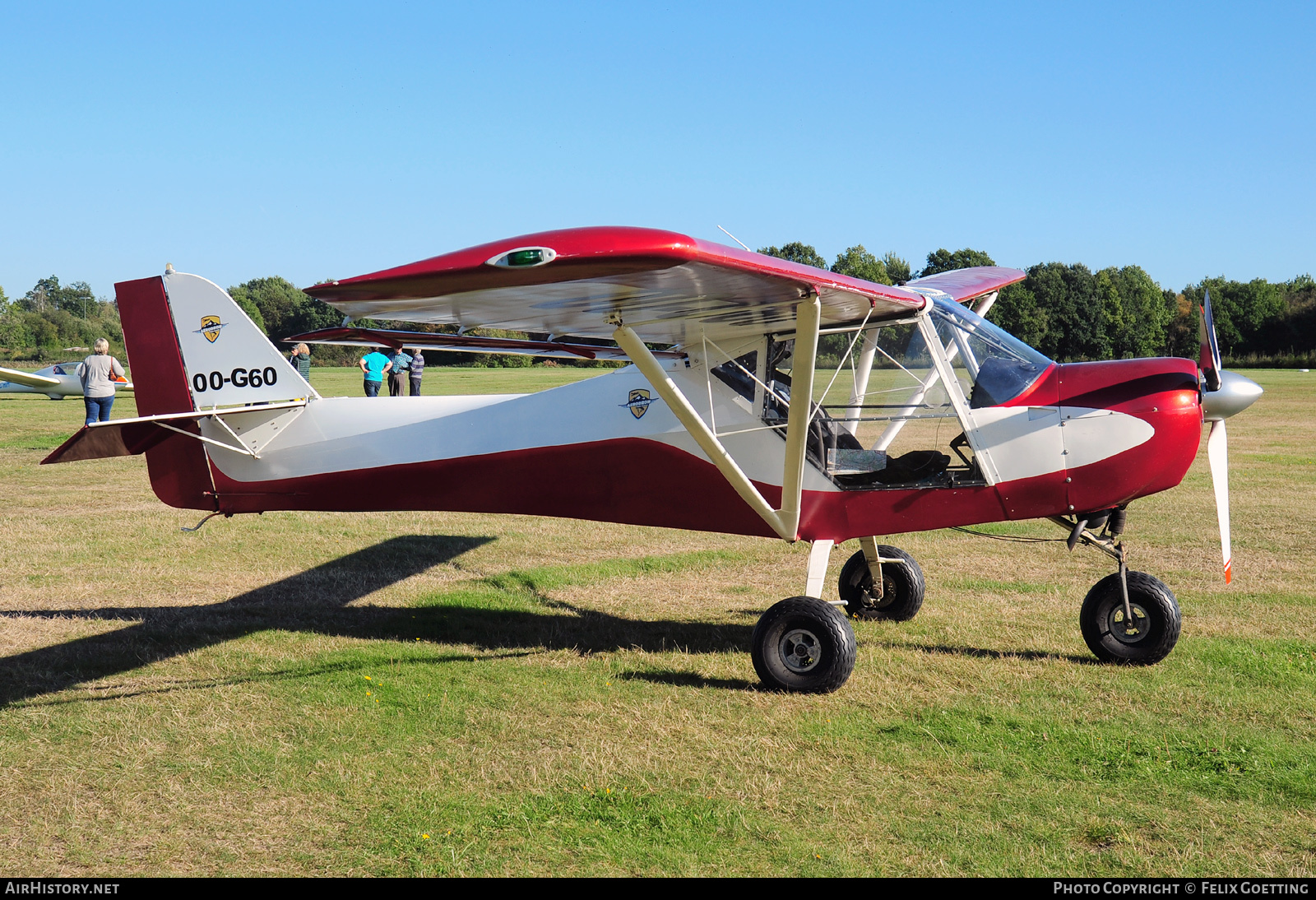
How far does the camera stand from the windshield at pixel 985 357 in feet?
19.0

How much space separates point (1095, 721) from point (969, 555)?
4.46 metres

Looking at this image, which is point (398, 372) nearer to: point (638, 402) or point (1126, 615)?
point (638, 402)

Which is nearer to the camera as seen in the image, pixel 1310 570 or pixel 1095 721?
pixel 1095 721

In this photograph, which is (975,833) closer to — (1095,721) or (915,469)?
(1095,721)

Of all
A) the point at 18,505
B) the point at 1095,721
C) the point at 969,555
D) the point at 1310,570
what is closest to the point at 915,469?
the point at 1095,721

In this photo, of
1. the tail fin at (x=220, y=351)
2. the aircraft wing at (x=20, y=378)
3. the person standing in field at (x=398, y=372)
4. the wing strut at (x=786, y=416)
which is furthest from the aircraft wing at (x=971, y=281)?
the person standing in field at (x=398, y=372)

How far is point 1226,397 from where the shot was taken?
18.3 ft

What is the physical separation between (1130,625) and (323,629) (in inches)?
218

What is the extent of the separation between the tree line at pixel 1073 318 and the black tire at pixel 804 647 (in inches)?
2226

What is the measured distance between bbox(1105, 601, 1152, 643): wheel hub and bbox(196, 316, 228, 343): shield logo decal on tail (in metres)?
6.49

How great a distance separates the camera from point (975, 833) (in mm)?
3717

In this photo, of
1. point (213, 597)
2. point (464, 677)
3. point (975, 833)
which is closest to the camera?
point (975, 833)

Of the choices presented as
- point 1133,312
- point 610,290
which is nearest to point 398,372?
point 610,290

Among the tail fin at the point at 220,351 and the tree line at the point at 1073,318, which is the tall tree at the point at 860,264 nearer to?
the tree line at the point at 1073,318
